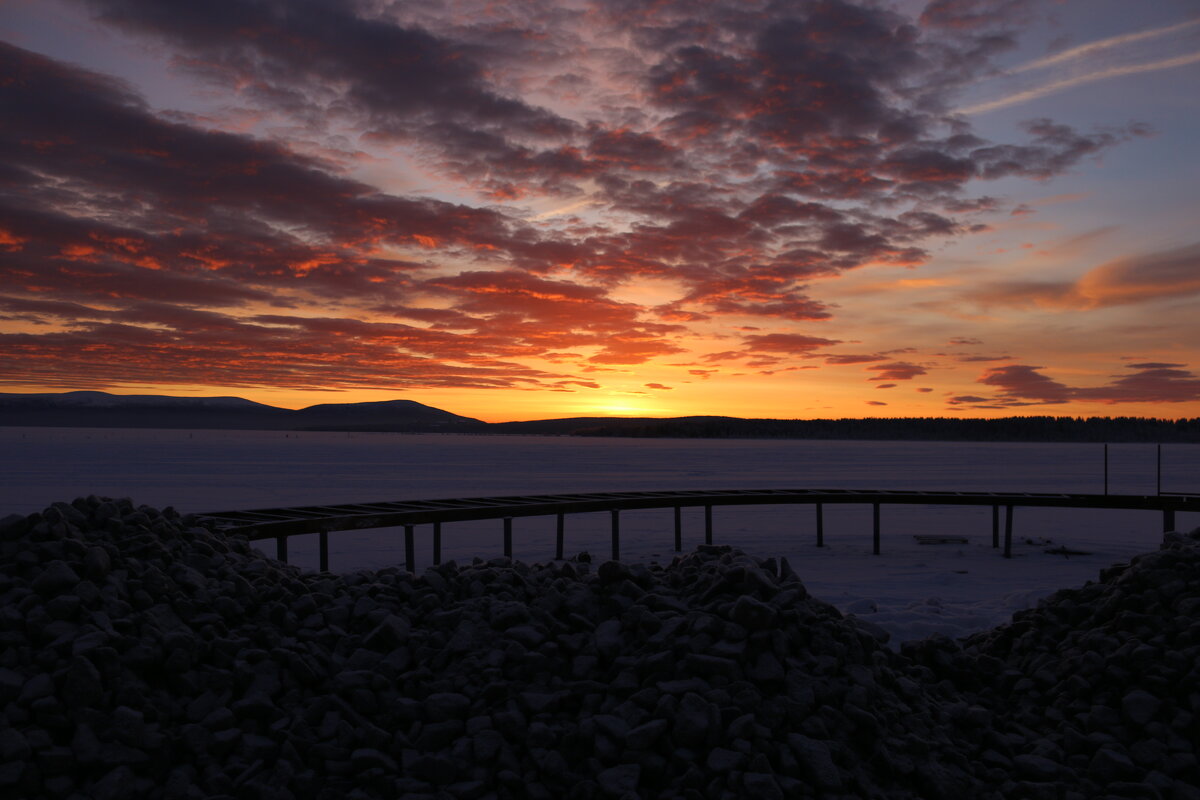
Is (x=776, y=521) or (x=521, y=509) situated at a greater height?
(x=521, y=509)

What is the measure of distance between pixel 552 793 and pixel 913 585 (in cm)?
836

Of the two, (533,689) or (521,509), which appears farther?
(521,509)

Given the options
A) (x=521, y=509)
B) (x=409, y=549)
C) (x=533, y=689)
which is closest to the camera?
(x=533, y=689)

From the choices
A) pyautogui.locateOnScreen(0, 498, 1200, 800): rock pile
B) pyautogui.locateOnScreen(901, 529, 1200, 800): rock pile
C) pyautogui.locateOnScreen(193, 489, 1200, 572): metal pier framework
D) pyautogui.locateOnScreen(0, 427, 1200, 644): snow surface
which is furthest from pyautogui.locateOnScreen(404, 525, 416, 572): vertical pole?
pyautogui.locateOnScreen(901, 529, 1200, 800): rock pile

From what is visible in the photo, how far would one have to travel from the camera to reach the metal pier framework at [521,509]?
34.2 feet

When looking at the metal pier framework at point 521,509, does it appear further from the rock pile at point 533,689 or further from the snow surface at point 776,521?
the rock pile at point 533,689

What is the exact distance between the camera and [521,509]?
1247 centimetres

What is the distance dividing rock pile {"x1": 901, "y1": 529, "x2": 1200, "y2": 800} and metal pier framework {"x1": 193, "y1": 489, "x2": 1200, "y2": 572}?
22.7ft

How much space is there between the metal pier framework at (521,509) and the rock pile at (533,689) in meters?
3.59

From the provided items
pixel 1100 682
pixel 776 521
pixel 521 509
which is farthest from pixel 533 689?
pixel 776 521

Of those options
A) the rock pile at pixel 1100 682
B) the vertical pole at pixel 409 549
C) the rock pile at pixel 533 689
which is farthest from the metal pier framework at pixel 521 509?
the rock pile at pixel 1100 682

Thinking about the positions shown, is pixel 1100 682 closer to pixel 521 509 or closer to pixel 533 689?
pixel 533 689

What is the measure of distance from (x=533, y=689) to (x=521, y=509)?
24.7 ft

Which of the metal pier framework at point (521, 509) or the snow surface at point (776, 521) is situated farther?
the snow surface at point (776, 521)
